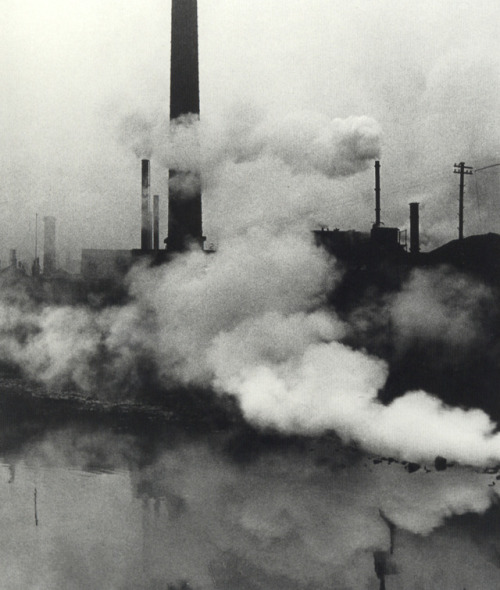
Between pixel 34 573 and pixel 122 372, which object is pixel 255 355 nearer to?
pixel 122 372

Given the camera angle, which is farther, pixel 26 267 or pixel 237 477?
pixel 26 267

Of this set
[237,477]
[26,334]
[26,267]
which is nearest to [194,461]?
[237,477]

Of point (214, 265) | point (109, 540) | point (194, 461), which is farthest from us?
point (214, 265)

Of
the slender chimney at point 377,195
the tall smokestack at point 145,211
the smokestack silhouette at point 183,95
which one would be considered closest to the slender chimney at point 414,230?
the slender chimney at point 377,195

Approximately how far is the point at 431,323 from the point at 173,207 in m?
12.7

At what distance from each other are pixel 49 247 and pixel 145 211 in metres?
19.3

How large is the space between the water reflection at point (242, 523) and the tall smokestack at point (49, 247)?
42035mm

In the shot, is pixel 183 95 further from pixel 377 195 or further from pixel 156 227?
pixel 156 227

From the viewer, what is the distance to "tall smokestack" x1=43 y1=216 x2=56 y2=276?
182ft

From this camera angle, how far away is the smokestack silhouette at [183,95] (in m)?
27.7

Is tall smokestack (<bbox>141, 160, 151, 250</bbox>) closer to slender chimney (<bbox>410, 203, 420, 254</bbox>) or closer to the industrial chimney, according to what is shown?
the industrial chimney

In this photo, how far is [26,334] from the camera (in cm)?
3148

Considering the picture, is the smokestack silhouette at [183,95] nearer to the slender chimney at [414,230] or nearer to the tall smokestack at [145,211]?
the tall smokestack at [145,211]

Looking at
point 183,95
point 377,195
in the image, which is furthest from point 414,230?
point 183,95
